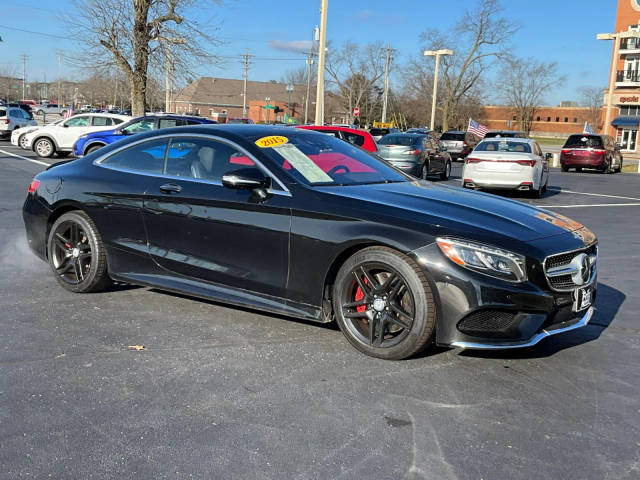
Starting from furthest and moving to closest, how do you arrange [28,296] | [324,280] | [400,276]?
[28,296]
[324,280]
[400,276]

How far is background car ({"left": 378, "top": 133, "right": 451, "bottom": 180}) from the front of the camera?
758 inches

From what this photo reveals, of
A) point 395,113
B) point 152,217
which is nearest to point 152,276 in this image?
point 152,217

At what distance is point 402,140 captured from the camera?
65.3 ft

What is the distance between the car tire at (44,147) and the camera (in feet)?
77.2

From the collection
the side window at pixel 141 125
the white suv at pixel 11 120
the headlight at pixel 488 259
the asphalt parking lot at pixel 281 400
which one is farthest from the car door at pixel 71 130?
the headlight at pixel 488 259

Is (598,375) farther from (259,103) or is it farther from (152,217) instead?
(259,103)

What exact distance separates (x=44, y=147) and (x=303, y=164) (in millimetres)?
21068

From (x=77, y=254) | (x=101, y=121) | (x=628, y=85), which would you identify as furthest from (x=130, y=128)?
(x=628, y=85)

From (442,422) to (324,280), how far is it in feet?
4.37

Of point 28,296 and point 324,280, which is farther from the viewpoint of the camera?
point 28,296

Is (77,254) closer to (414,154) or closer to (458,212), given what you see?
(458,212)

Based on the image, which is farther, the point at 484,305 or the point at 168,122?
the point at 168,122

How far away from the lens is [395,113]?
101688mm

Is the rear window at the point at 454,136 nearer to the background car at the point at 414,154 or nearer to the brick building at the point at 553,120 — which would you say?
the background car at the point at 414,154
